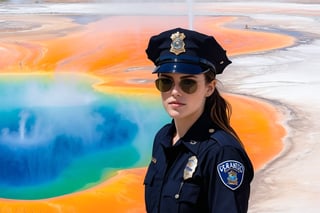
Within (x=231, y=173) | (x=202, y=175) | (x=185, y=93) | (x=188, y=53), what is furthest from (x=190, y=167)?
(x=188, y=53)

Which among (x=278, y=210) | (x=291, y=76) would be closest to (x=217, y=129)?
(x=278, y=210)

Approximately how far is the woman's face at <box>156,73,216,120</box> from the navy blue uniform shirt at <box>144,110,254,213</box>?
0.05 m

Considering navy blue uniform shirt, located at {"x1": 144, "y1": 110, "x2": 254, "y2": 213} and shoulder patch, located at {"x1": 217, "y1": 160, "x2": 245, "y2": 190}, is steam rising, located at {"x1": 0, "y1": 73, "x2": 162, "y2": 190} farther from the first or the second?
shoulder patch, located at {"x1": 217, "y1": 160, "x2": 245, "y2": 190}

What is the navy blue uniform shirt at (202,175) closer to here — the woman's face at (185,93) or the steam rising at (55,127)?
the woman's face at (185,93)

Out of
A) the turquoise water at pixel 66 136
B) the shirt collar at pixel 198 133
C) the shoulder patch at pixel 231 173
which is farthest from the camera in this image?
the turquoise water at pixel 66 136

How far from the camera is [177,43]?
194 cm

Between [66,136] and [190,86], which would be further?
[66,136]

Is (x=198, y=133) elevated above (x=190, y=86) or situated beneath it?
situated beneath

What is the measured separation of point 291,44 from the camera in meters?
16.6

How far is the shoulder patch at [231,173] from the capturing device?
173 centimetres

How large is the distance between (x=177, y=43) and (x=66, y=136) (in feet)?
20.9

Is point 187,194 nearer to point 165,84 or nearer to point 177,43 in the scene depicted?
point 165,84

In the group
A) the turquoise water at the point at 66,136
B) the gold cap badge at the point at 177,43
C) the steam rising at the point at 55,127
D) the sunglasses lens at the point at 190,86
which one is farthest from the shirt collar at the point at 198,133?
the steam rising at the point at 55,127

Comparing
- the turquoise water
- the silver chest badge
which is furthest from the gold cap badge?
the turquoise water
